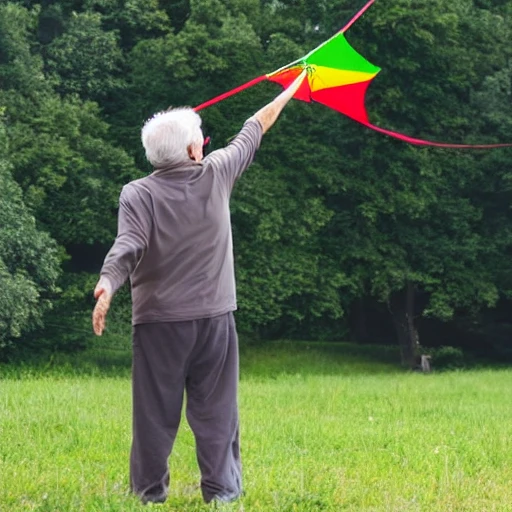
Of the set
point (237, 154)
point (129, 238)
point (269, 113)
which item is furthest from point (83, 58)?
point (129, 238)

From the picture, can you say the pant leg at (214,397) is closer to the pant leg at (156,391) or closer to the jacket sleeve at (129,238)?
the pant leg at (156,391)

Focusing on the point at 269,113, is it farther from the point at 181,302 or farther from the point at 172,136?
the point at 181,302

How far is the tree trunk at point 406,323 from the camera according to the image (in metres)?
31.0

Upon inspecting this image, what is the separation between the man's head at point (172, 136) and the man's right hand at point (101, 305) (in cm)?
80

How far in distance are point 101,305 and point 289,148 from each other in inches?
982

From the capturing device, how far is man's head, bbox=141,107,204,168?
16.3ft

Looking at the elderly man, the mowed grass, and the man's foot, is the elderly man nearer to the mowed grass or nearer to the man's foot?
the man's foot

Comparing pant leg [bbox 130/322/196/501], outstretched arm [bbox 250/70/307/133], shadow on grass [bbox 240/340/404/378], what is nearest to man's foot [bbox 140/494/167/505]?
pant leg [bbox 130/322/196/501]

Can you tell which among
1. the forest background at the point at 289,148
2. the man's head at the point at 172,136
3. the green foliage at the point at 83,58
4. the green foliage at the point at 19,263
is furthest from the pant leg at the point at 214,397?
the green foliage at the point at 83,58

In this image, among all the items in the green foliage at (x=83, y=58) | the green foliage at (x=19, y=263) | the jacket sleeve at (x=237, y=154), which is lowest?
the green foliage at (x=19, y=263)

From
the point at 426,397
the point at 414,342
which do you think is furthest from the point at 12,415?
the point at 414,342

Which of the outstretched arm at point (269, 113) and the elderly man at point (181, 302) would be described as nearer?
the elderly man at point (181, 302)

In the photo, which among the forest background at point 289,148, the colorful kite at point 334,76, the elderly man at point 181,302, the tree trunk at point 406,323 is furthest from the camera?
the tree trunk at point 406,323

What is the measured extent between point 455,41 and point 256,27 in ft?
18.6
